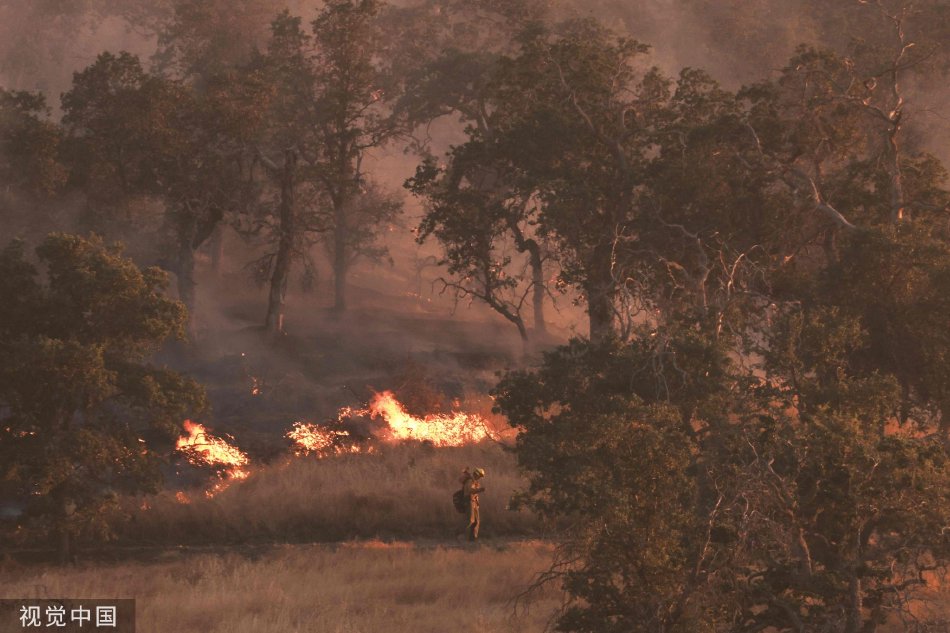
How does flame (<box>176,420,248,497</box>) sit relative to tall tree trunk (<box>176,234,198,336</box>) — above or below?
below

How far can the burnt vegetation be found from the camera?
12.0 m

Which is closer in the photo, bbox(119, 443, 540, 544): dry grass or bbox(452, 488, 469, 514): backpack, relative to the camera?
bbox(452, 488, 469, 514): backpack

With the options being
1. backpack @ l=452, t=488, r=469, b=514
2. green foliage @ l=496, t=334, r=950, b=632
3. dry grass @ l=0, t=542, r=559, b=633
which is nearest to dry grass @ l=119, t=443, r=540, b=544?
backpack @ l=452, t=488, r=469, b=514

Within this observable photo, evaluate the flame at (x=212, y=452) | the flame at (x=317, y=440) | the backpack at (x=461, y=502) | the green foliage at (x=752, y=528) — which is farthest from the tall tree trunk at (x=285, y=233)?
the green foliage at (x=752, y=528)

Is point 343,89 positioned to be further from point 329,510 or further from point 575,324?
point 329,510

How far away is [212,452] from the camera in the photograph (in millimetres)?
30703

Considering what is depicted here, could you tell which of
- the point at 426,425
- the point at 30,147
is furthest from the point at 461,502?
the point at 30,147

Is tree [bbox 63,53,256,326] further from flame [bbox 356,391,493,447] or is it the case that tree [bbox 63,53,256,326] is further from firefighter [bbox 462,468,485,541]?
firefighter [bbox 462,468,485,541]

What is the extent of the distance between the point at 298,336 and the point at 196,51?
1601 cm

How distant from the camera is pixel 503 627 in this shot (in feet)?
49.5

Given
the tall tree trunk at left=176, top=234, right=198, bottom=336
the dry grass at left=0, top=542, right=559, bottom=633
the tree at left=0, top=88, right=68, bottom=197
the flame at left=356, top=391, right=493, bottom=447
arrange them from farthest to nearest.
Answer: the tall tree trunk at left=176, top=234, right=198, bottom=336, the tree at left=0, top=88, right=68, bottom=197, the flame at left=356, top=391, right=493, bottom=447, the dry grass at left=0, top=542, right=559, bottom=633

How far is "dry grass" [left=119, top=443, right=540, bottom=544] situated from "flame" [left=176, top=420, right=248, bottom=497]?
111 centimetres

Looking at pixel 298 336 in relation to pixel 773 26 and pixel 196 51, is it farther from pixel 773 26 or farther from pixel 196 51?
pixel 773 26

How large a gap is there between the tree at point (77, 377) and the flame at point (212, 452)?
244 inches
